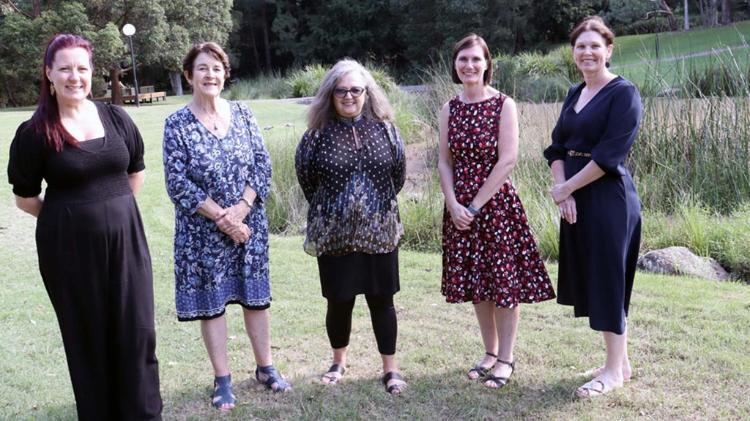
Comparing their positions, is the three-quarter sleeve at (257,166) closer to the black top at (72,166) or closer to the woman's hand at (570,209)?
the black top at (72,166)

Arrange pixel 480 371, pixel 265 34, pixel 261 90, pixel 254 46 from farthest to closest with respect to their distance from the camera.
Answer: pixel 254 46 < pixel 265 34 < pixel 261 90 < pixel 480 371

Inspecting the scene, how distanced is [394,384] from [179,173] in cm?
151

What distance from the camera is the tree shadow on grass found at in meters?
3.62

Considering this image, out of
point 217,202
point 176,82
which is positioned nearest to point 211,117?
point 217,202

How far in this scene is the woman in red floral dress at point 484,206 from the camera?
3.68m

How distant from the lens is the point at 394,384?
386 cm

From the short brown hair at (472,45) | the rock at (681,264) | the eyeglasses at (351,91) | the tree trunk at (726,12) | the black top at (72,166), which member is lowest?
the rock at (681,264)

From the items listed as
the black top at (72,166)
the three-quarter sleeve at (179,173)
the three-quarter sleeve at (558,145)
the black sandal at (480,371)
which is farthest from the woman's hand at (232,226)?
the three-quarter sleeve at (558,145)

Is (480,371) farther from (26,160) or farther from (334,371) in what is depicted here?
(26,160)

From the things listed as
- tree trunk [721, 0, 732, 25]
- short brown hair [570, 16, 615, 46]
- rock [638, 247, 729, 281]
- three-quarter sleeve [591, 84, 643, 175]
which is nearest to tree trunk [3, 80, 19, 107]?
tree trunk [721, 0, 732, 25]

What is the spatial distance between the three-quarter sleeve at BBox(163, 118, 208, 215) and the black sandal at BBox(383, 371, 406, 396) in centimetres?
133

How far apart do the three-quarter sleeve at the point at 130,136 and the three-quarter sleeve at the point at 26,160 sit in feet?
1.13

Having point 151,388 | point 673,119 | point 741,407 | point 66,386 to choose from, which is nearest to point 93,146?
point 151,388

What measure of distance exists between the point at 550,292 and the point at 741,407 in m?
1.01
